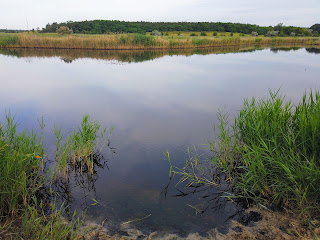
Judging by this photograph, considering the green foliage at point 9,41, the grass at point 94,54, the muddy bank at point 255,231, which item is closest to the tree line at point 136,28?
the green foliage at point 9,41

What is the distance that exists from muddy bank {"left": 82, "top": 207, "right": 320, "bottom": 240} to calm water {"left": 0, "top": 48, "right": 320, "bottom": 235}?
0.15 m

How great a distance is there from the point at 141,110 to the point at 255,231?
6348 millimetres

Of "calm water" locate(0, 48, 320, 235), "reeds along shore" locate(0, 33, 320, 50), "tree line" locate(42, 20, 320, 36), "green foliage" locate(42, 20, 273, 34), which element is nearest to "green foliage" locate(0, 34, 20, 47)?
"reeds along shore" locate(0, 33, 320, 50)

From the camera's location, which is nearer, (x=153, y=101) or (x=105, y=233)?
(x=105, y=233)

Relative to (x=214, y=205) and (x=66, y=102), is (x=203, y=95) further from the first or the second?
(x=214, y=205)

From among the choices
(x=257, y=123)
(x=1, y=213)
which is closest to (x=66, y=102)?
(x=1, y=213)

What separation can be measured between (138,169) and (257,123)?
7.70 ft

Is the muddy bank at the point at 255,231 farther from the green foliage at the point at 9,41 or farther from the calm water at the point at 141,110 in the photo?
the green foliage at the point at 9,41

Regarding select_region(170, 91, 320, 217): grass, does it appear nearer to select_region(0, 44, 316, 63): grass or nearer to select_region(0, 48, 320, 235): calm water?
select_region(0, 48, 320, 235): calm water

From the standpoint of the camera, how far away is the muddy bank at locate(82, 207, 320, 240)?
119 inches

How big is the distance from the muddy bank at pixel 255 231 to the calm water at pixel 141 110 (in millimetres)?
147

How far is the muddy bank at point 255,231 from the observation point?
3.03 meters

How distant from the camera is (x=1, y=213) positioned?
10.9 feet

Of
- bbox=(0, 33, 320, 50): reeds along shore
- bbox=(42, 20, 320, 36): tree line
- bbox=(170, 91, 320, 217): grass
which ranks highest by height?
bbox=(42, 20, 320, 36): tree line
